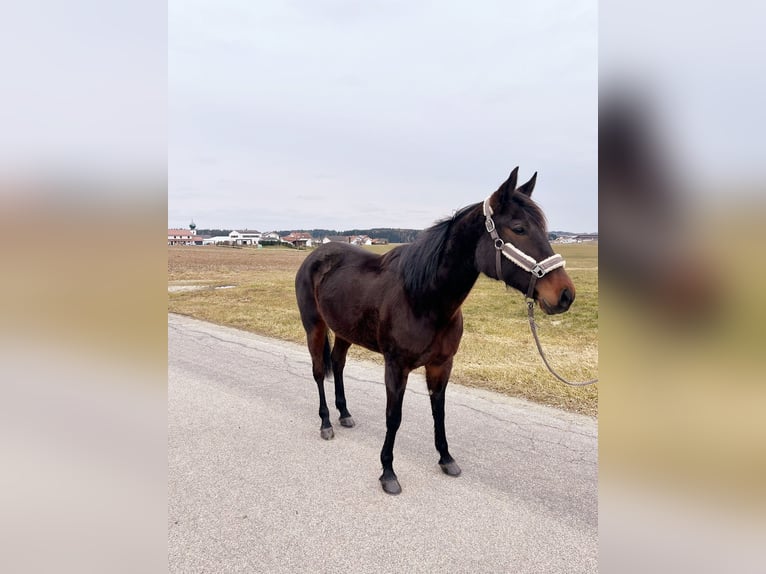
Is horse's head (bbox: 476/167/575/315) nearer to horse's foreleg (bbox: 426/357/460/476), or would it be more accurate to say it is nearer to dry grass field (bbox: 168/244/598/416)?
dry grass field (bbox: 168/244/598/416)

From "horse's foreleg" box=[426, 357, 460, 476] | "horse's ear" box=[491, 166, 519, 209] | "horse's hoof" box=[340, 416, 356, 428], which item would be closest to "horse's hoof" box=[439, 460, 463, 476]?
"horse's foreleg" box=[426, 357, 460, 476]

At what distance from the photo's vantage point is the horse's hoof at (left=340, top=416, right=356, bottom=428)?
157 inches

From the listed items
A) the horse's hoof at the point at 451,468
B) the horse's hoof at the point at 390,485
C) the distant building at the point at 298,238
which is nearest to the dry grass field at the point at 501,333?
the horse's hoof at the point at 451,468

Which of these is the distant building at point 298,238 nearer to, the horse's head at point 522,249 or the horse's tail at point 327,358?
the horse's tail at point 327,358

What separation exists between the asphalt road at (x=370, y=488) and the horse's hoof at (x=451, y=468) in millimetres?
45

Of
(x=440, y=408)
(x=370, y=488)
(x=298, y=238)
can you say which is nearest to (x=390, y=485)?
(x=370, y=488)

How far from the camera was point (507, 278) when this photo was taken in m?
2.38

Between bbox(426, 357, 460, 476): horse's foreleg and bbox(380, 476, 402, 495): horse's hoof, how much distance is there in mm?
453

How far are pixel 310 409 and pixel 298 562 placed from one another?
7.07 ft

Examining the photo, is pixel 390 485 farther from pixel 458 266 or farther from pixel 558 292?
pixel 558 292
